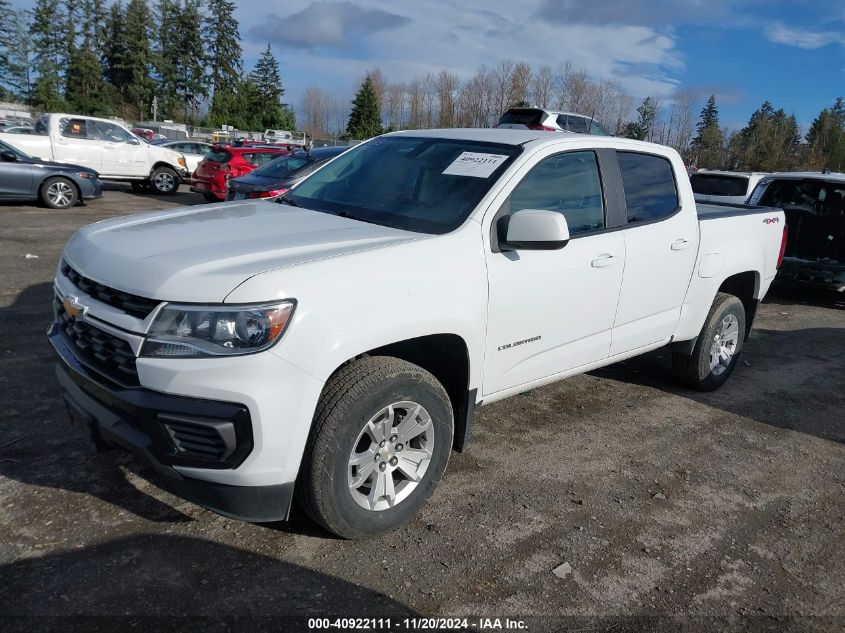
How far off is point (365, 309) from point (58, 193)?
13113 millimetres

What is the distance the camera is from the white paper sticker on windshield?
11.6 feet

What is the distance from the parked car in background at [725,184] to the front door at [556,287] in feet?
34.0

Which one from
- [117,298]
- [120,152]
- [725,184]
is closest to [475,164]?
[117,298]

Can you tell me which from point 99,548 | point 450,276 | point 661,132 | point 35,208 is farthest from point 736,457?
point 661,132

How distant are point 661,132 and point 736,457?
180ft

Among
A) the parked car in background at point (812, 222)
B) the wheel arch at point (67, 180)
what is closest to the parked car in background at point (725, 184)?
the parked car in background at point (812, 222)

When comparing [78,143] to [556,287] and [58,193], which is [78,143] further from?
[556,287]

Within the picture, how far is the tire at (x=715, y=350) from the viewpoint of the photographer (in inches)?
197

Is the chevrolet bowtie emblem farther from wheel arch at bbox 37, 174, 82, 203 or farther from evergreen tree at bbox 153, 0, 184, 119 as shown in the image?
evergreen tree at bbox 153, 0, 184, 119

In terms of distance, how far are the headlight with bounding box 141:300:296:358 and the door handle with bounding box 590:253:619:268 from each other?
2.07 meters

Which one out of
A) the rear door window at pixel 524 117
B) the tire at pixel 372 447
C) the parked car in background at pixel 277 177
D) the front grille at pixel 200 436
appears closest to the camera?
the front grille at pixel 200 436

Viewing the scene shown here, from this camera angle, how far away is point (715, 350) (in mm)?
5199

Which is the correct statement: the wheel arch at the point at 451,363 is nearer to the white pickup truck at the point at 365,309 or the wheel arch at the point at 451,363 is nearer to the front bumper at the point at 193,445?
the white pickup truck at the point at 365,309

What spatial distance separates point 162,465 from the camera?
2535 millimetres
